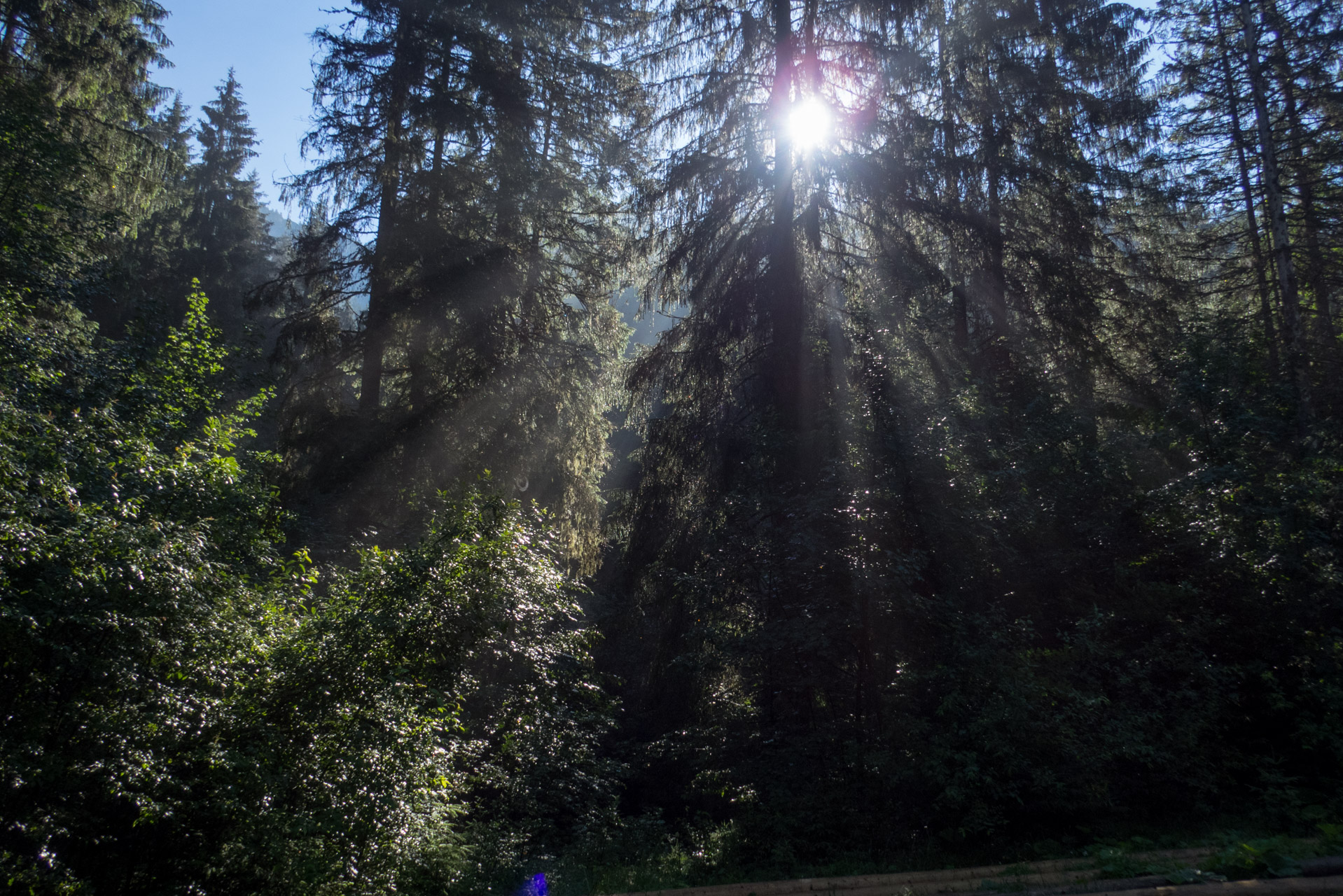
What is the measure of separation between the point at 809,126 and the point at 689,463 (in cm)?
610

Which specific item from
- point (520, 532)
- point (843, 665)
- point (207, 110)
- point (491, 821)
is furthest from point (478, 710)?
point (207, 110)

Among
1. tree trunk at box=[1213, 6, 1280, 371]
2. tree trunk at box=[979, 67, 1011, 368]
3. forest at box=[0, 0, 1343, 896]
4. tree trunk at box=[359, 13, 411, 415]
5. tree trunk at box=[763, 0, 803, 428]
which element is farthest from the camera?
tree trunk at box=[1213, 6, 1280, 371]

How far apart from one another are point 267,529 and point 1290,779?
11.1 m

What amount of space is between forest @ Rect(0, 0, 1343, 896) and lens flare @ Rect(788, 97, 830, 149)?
0.32ft

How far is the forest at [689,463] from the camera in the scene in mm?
5934

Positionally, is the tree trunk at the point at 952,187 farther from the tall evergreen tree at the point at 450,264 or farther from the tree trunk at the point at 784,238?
the tall evergreen tree at the point at 450,264

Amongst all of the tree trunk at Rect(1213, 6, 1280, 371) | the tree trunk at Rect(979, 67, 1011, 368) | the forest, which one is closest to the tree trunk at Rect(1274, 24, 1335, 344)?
the forest

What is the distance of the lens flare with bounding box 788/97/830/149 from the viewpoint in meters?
13.1

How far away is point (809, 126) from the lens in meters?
13.1

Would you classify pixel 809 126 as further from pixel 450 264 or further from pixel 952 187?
pixel 450 264

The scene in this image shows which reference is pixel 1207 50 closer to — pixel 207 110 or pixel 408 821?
pixel 408 821

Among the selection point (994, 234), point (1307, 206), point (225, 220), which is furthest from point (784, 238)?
point (225, 220)

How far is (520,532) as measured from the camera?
7465 mm

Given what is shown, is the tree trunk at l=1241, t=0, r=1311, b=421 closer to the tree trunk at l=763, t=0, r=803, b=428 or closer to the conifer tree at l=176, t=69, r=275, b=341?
the tree trunk at l=763, t=0, r=803, b=428
